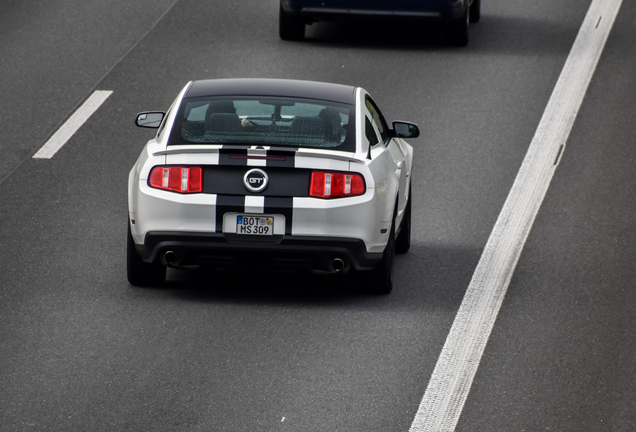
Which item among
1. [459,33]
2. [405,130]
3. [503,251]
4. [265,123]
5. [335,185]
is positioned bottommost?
[459,33]

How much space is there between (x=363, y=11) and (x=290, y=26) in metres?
1.14

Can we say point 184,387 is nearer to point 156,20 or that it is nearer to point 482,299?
point 482,299

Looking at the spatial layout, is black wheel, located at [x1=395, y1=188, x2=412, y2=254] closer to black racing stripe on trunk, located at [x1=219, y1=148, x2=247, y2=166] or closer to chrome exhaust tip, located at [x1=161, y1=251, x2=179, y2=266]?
Result: black racing stripe on trunk, located at [x1=219, y1=148, x2=247, y2=166]

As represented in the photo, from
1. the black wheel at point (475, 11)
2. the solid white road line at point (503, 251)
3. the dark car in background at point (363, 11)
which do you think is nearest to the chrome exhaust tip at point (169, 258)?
the solid white road line at point (503, 251)

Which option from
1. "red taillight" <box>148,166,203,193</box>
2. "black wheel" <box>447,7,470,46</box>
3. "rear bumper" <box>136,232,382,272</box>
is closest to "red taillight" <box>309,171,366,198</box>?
"rear bumper" <box>136,232,382,272</box>

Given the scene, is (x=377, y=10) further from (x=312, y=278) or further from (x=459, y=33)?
(x=312, y=278)

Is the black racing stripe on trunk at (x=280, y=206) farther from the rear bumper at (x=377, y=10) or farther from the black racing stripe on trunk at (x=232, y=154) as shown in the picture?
the rear bumper at (x=377, y=10)

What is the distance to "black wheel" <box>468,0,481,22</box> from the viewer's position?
1812cm

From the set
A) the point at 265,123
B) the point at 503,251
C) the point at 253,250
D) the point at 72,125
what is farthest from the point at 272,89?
the point at 72,125

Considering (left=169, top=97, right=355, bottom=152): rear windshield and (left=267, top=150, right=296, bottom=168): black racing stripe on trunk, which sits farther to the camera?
(left=169, top=97, right=355, bottom=152): rear windshield

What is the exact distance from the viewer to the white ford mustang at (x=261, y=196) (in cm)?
768

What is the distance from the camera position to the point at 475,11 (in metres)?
18.3

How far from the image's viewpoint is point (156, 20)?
1722 centimetres

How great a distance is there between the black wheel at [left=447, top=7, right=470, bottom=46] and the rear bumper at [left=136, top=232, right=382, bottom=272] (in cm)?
935
